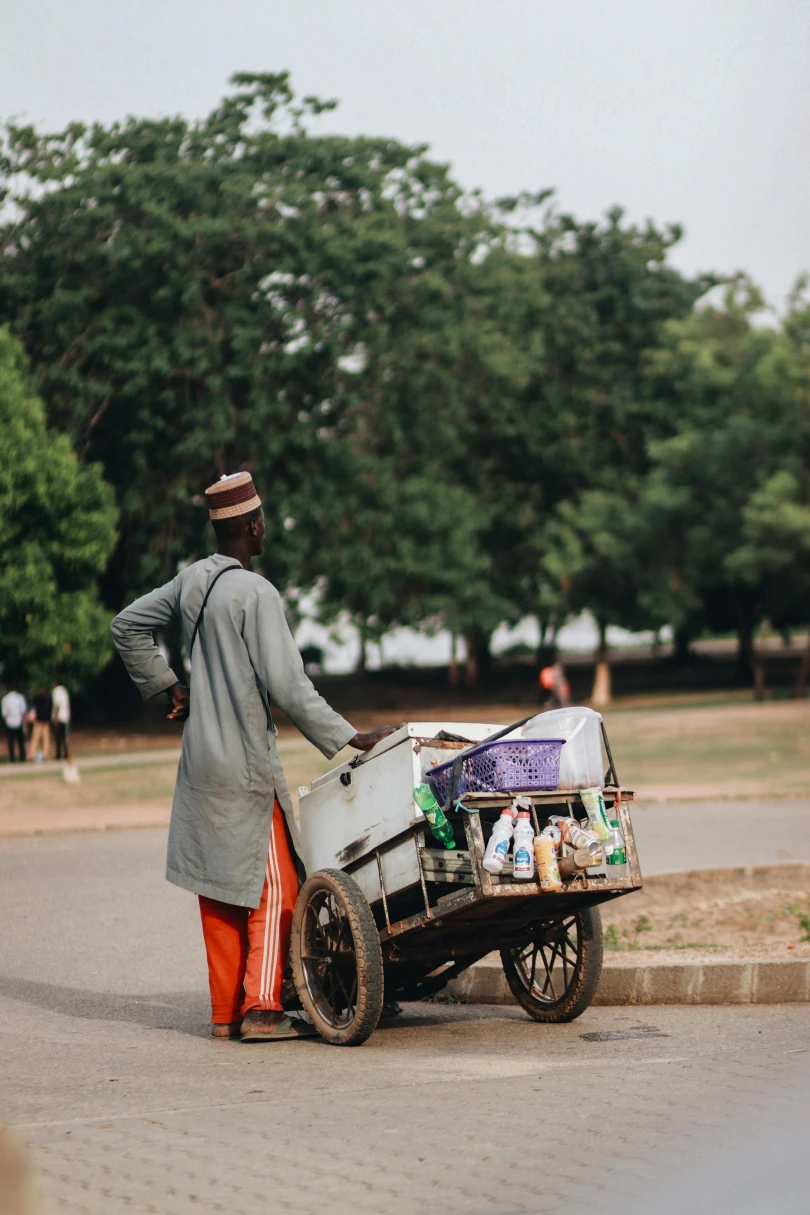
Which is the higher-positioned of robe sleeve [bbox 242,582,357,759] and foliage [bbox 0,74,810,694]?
foliage [bbox 0,74,810,694]

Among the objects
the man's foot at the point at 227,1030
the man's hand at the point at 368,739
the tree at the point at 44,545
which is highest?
the tree at the point at 44,545

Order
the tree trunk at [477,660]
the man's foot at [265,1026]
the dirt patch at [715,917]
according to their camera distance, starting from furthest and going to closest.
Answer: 1. the tree trunk at [477,660]
2. the dirt patch at [715,917]
3. the man's foot at [265,1026]

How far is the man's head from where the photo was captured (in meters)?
6.97

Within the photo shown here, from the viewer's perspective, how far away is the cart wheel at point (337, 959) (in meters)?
6.46

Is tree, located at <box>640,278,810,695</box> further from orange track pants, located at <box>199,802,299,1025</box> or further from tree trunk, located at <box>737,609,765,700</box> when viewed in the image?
orange track pants, located at <box>199,802,299,1025</box>

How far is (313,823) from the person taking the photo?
712cm

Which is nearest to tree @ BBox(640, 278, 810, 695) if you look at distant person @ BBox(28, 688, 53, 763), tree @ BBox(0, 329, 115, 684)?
tree @ BBox(0, 329, 115, 684)

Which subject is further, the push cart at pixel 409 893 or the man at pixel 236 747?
the man at pixel 236 747

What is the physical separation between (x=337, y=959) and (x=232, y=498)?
6.37 feet

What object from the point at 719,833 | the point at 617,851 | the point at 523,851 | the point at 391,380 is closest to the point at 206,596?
the point at 523,851

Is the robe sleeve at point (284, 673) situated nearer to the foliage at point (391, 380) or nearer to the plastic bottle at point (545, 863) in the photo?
the plastic bottle at point (545, 863)

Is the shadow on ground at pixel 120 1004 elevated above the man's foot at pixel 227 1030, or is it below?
below

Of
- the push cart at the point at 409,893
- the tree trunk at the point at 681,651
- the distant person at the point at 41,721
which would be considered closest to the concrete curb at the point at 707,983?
the push cart at the point at 409,893

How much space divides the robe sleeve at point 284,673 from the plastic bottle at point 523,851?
81cm
